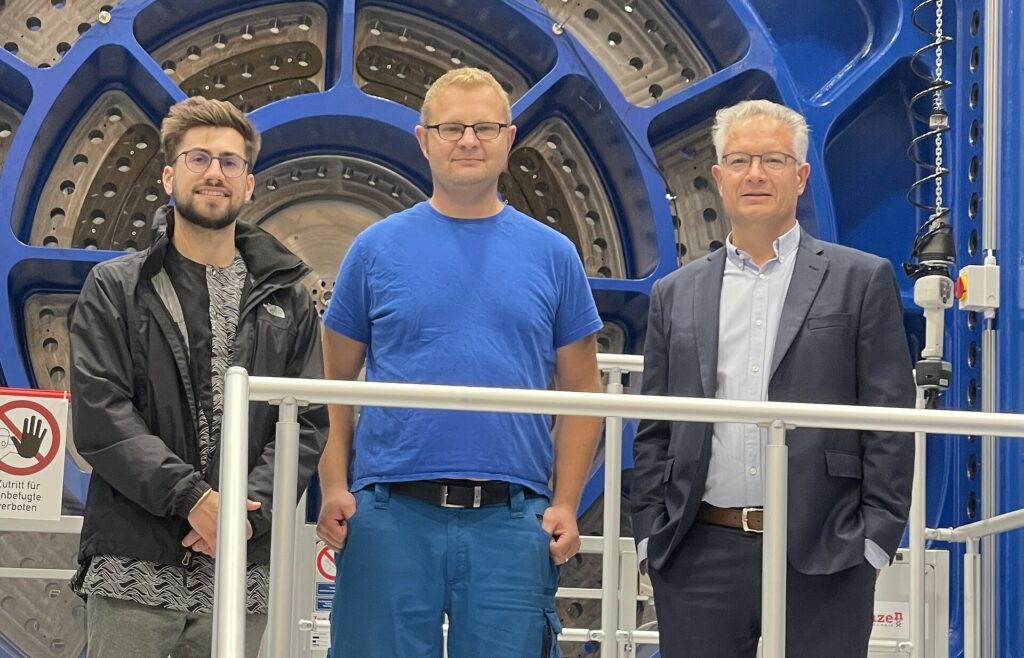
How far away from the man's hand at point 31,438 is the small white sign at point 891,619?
6.97 feet

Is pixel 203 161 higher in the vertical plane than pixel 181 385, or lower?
higher

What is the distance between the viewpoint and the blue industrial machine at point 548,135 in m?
3.61

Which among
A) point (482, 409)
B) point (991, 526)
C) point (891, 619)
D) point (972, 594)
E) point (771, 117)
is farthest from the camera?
point (891, 619)

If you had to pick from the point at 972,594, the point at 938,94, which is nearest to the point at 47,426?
the point at 972,594

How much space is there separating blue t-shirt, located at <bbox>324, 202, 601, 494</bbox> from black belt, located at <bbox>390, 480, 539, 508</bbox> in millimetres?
23

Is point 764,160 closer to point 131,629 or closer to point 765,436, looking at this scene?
point 765,436

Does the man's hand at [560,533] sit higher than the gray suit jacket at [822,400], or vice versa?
the gray suit jacket at [822,400]

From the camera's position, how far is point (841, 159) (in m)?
4.05

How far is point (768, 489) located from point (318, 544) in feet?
5.76

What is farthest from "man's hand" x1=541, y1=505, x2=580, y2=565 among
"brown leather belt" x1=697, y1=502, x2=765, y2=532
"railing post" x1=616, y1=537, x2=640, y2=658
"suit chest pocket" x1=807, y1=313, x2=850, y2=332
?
"railing post" x1=616, y1=537, x2=640, y2=658

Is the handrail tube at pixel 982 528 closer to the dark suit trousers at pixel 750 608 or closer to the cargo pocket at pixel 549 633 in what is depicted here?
the dark suit trousers at pixel 750 608

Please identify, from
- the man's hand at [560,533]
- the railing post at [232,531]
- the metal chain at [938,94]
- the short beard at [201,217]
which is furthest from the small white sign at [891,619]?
the railing post at [232,531]

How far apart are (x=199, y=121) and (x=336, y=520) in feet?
2.71

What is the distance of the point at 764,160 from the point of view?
2475 millimetres
